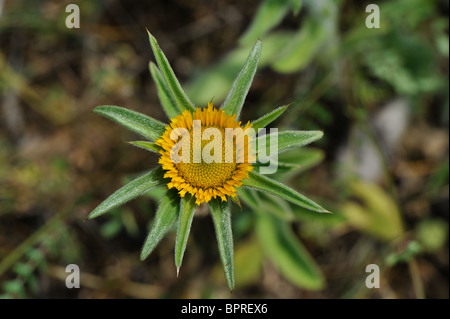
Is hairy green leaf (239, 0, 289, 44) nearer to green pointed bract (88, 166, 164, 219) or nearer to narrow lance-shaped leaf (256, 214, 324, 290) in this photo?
green pointed bract (88, 166, 164, 219)

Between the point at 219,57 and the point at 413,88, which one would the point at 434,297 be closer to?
the point at 413,88

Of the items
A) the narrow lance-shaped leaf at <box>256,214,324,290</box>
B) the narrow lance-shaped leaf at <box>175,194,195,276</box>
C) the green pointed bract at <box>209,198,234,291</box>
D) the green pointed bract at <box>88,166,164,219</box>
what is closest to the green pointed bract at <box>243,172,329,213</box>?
the green pointed bract at <box>209,198,234,291</box>

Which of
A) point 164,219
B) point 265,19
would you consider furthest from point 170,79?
point 265,19

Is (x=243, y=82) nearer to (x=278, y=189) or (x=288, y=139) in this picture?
(x=288, y=139)

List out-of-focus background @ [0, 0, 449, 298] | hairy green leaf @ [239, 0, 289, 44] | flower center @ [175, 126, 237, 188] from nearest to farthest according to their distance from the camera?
flower center @ [175, 126, 237, 188] < hairy green leaf @ [239, 0, 289, 44] < out-of-focus background @ [0, 0, 449, 298]

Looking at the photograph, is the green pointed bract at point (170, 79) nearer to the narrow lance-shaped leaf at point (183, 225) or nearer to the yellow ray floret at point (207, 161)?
the yellow ray floret at point (207, 161)
